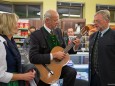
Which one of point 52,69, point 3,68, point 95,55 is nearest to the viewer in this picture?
point 3,68

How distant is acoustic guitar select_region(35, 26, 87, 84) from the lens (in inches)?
95.2

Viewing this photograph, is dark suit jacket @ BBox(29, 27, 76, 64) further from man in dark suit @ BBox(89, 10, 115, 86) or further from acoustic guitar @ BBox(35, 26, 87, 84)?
man in dark suit @ BBox(89, 10, 115, 86)

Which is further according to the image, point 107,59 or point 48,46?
point 107,59

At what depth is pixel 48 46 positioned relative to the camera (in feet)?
8.09

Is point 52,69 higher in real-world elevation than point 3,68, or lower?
lower

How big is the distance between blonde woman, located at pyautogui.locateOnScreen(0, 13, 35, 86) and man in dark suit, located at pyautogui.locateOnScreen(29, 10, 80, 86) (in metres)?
0.58

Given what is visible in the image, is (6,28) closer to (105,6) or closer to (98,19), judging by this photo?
(98,19)

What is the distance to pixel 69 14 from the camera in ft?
32.7

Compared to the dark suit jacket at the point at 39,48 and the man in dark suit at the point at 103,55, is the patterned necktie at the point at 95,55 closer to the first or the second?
the man in dark suit at the point at 103,55

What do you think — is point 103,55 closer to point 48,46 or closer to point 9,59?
point 48,46

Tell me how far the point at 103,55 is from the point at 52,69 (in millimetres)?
643

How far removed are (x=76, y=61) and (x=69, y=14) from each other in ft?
19.5

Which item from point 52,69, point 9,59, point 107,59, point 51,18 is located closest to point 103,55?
point 107,59

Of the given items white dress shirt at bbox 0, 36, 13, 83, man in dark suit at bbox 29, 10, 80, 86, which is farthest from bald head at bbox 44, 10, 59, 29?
white dress shirt at bbox 0, 36, 13, 83
